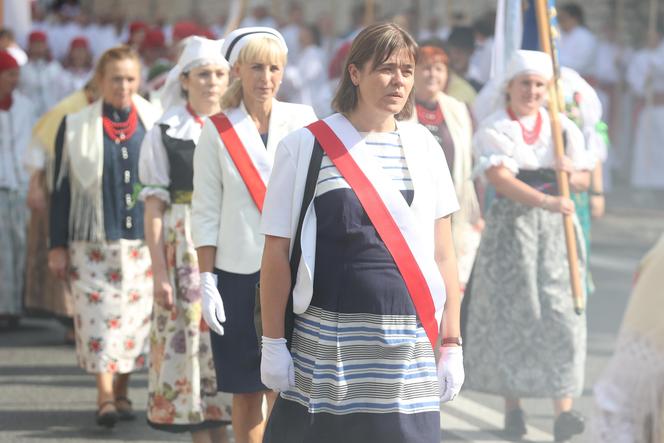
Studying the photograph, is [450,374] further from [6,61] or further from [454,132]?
[6,61]

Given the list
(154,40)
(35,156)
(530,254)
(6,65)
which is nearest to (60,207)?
(35,156)

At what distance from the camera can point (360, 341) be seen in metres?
4.52

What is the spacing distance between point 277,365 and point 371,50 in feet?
3.15

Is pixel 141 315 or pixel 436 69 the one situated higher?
pixel 436 69

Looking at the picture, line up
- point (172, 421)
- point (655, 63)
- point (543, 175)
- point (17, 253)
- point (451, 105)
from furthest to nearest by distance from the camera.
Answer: point (655, 63), point (17, 253), point (451, 105), point (543, 175), point (172, 421)

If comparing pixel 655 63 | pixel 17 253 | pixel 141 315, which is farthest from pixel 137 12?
pixel 141 315

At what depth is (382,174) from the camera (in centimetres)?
453

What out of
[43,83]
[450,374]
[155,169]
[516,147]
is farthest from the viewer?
[43,83]

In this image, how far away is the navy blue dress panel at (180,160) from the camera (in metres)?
6.45

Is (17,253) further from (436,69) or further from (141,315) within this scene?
(436,69)

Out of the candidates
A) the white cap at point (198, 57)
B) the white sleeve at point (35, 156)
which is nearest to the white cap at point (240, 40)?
the white cap at point (198, 57)

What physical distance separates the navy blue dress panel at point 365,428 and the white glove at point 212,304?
1.11 metres

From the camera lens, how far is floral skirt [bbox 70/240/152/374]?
7.77 m

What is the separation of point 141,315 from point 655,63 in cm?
1122
